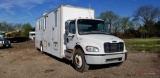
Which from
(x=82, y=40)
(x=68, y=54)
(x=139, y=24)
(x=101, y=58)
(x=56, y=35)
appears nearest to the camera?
(x=101, y=58)

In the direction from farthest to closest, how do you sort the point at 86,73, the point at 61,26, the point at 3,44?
the point at 3,44
the point at 61,26
the point at 86,73

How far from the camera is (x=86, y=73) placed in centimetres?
768

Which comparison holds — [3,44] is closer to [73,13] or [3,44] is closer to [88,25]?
[73,13]

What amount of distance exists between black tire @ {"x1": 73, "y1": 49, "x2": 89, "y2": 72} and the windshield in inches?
38.0

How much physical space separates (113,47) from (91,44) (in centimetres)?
95

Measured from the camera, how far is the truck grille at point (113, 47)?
746 centimetres

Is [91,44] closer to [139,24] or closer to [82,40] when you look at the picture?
[82,40]

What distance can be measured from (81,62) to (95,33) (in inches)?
61.9

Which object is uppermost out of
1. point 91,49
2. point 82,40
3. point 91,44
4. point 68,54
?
point 82,40

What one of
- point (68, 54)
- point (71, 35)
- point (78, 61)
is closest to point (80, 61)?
point (78, 61)

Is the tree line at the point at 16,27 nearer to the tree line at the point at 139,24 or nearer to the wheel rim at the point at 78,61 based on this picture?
the tree line at the point at 139,24

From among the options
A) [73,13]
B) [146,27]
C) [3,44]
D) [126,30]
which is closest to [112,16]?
[126,30]

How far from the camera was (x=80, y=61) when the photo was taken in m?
7.99

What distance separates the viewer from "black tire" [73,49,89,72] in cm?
774
